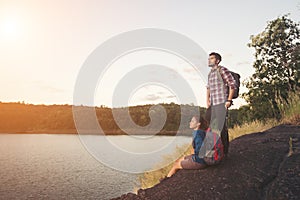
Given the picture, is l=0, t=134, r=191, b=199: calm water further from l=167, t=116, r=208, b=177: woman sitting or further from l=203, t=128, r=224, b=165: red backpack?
l=203, t=128, r=224, b=165: red backpack

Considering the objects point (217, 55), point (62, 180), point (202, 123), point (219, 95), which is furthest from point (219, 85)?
point (62, 180)

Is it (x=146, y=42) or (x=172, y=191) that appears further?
(x=146, y=42)

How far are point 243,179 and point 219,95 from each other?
64.6 inches

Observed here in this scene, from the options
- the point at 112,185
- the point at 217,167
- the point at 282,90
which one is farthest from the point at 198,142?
the point at 282,90

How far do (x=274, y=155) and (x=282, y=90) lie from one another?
1126 cm

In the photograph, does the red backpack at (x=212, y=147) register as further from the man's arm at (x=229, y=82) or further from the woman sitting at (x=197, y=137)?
the man's arm at (x=229, y=82)

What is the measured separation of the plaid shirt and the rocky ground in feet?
4.12

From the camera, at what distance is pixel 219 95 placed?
650 centimetres

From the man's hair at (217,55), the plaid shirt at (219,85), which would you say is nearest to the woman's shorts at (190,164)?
the plaid shirt at (219,85)

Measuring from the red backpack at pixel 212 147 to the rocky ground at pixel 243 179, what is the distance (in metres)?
0.19

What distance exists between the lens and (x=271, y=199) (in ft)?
17.4

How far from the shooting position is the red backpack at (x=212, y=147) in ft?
20.2

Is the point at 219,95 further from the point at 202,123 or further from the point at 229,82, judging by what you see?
the point at 202,123

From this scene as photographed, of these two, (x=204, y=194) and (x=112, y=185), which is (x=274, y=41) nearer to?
(x=112, y=185)
